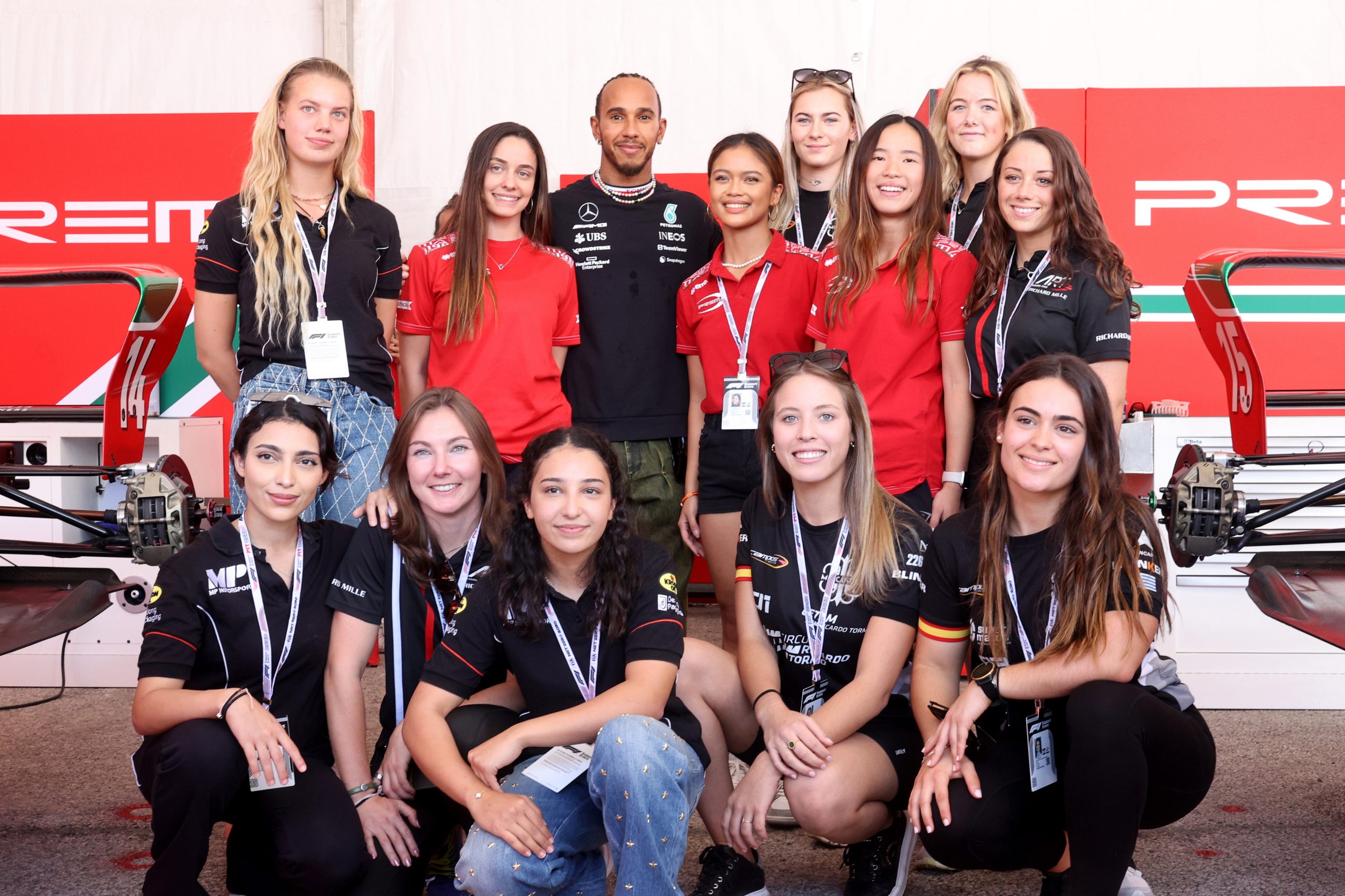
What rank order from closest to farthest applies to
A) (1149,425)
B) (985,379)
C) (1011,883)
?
(1011,883) < (985,379) < (1149,425)

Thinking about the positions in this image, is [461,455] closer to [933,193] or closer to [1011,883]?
[933,193]

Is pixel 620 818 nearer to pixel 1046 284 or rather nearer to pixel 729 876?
pixel 729 876

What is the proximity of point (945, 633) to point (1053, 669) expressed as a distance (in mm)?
215

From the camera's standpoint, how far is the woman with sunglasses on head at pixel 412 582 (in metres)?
2.17

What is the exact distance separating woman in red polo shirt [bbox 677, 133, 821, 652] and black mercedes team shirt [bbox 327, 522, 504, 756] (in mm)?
744

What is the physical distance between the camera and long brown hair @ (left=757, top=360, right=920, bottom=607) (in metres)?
2.24

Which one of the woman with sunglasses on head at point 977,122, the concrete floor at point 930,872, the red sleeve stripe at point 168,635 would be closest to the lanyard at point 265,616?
the red sleeve stripe at point 168,635

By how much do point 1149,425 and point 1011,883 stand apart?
1155 mm

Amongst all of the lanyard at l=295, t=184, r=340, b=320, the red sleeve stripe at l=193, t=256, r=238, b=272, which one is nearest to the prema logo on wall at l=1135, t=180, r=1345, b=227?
the lanyard at l=295, t=184, r=340, b=320

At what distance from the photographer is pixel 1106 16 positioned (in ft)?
15.1

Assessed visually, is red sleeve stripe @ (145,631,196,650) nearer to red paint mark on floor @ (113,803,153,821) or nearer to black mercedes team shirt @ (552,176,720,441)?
red paint mark on floor @ (113,803,153,821)

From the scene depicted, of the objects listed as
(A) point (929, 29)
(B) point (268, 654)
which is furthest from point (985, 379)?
(A) point (929, 29)

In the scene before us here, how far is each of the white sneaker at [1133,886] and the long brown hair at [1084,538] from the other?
49cm

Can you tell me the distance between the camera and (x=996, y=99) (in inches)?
119
